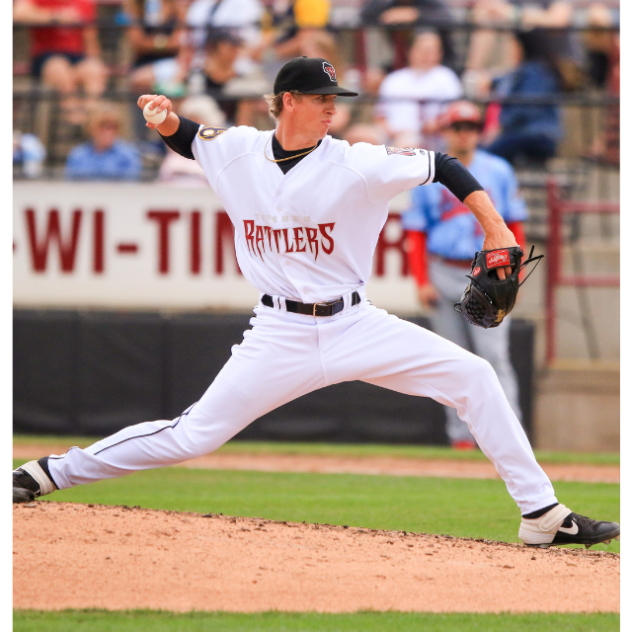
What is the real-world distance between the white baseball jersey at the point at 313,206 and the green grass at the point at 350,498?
4.96 ft

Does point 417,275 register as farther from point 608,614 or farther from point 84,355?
point 608,614

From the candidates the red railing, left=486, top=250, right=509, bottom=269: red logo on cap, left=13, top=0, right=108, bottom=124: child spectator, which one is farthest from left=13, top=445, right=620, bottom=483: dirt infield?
left=13, top=0, right=108, bottom=124: child spectator

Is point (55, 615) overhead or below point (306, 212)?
below

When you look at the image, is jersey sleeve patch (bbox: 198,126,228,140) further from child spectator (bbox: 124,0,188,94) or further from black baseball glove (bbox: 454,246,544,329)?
child spectator (bbox: 124,0,188,94)

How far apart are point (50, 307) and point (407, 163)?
231 inches

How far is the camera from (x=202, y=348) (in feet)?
28.3

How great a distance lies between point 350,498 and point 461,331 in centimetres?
237

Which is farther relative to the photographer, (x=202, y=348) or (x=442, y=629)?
(x=202, y=348)

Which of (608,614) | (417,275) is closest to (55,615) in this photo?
(608,614)

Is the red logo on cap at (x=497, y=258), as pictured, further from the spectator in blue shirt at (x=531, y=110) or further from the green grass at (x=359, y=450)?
the spectator in blue shirt at (x=531, y=110)

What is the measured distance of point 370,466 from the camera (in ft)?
24.7

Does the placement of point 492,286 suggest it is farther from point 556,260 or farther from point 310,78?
point 556,260

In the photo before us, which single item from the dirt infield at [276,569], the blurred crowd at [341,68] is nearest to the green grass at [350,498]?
the dirt infield at [276,569]

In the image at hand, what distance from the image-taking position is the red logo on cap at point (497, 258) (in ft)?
13.0
